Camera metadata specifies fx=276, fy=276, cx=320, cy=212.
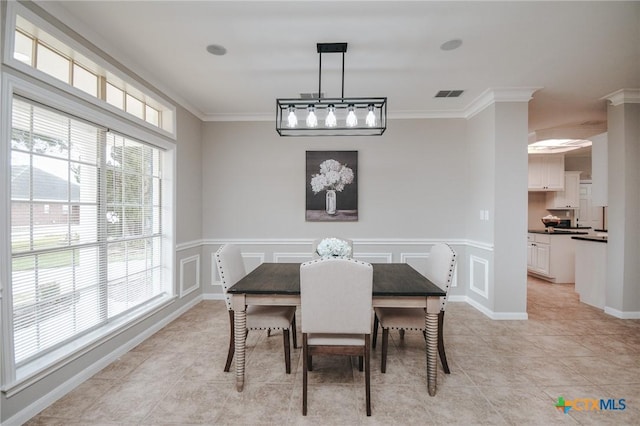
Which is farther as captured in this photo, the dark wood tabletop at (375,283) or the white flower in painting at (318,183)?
the white flower in painting at (318,183)

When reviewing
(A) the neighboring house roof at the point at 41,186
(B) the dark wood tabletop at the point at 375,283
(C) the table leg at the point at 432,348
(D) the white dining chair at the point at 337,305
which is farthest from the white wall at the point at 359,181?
(D) the white dining chair at the point at 337,305

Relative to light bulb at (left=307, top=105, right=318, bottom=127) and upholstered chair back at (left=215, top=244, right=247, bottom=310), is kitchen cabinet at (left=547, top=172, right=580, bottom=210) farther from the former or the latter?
upholstered chair back at (left=215, top=244, right=247, bottom=310)

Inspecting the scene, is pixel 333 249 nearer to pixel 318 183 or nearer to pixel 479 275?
pixel 318 183

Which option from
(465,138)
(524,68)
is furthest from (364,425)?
(465,138)

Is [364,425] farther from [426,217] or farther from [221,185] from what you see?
[221,185]

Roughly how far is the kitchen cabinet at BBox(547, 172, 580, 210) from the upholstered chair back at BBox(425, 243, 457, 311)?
5.35 meters

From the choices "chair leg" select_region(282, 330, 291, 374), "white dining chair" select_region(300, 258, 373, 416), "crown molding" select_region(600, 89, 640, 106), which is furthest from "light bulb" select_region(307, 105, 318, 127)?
"crown molding" select_region(600, 89, 640, 106)

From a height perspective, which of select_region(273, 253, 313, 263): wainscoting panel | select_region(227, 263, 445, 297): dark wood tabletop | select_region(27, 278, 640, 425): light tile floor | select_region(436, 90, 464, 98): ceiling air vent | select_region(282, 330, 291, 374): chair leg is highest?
select_region(436, 90, 464, 98): ceiling air vent

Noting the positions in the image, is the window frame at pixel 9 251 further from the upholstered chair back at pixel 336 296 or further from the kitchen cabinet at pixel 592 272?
the kitchen cabinet at pixel 592 272

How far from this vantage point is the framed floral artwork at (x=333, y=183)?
3.92m

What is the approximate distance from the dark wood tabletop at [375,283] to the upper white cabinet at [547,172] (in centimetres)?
501

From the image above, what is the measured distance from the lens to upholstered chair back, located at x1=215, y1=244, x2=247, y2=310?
2.21 meters

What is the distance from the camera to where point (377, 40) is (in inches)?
88.2

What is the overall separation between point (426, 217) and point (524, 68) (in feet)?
6.50
